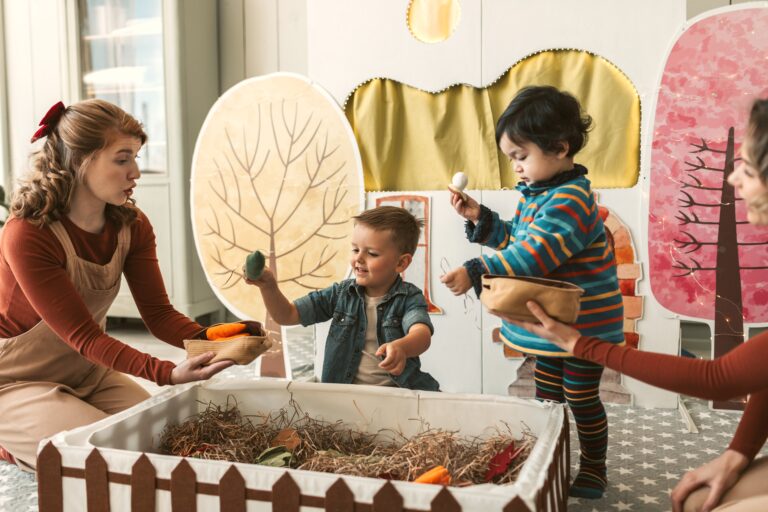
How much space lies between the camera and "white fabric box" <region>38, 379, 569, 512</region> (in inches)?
37.9

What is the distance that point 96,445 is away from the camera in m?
1.19

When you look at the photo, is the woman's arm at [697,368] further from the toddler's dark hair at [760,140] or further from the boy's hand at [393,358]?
the boy's hand at [393,358]

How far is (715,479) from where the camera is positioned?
1152 millimetres

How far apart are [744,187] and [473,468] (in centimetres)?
67

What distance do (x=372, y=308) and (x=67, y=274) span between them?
0.74 meters

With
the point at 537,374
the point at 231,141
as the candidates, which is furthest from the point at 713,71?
the point at 231,141

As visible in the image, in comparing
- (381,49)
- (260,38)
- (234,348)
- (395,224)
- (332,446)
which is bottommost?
(332,446)

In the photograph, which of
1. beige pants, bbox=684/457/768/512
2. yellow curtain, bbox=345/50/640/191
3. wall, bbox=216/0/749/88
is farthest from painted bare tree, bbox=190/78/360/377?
beige pants, bbox=684/457/768/512

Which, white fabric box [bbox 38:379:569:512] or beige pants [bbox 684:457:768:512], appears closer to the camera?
white fabric box [bbox 38:379:569:512]

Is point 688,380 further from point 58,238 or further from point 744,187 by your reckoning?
point 58,238

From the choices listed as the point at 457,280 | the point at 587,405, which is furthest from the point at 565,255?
the point at 587,405

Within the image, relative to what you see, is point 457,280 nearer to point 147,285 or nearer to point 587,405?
point 587,405

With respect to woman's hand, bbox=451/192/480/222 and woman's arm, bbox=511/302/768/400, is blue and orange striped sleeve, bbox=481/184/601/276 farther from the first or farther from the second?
woman's arm, bbox=511/302/768/400

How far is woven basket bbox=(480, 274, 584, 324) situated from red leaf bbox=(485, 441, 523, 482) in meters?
0.25
